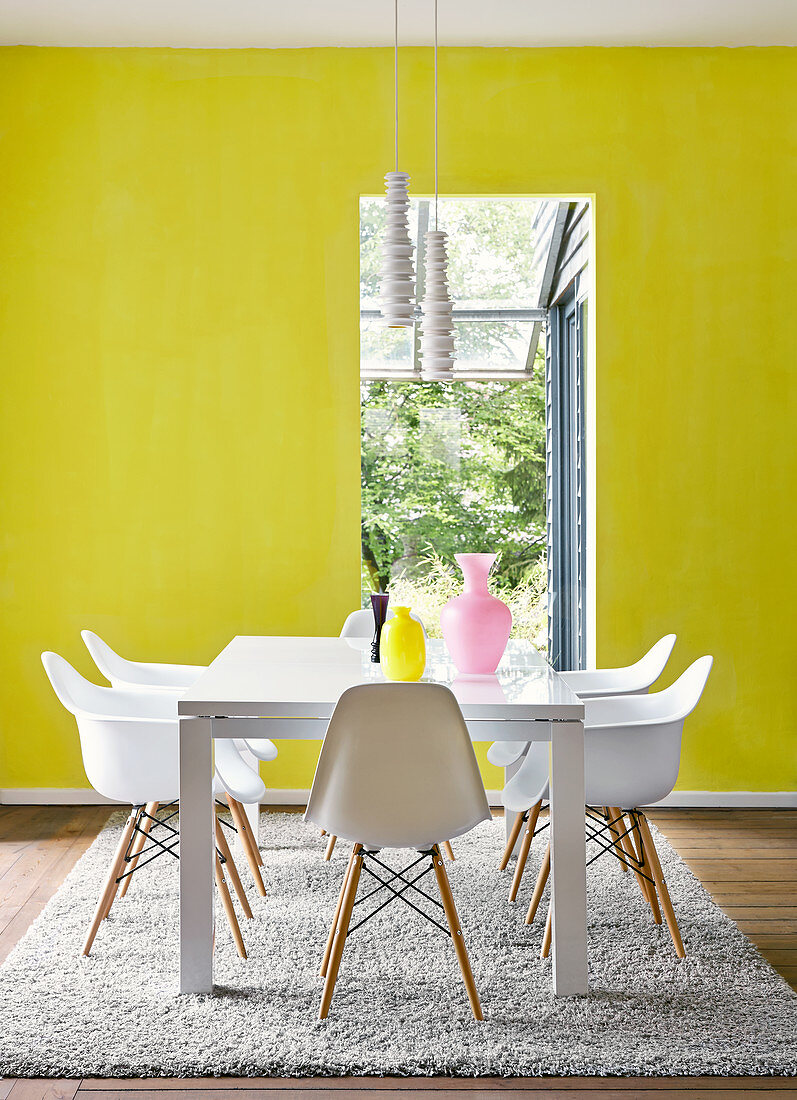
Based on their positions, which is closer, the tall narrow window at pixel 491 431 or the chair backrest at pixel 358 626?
the chair backrest at pixel 358 626

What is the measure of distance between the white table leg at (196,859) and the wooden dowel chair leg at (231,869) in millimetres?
260

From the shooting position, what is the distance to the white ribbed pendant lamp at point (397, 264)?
9.56 ft

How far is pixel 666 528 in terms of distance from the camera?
165 inches

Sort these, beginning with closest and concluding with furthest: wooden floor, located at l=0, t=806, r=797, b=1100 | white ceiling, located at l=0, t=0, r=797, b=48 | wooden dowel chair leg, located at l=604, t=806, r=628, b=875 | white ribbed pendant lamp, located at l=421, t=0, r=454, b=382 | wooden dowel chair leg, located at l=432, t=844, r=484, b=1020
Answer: wooden floor, located at l=0, t=806, r=797, b=1100, wooden dowel chair leg, located at l=432, t=844, r=484, b=1020, wooden dowel chair leg, located at l=604, t=806, r=628, b=875, white ribbed pendant lamp, located at l=421, t=0, r=454, b=382, white ceiling, located at l=0, t=0, r=797, b=48

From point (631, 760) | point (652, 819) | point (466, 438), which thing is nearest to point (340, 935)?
point (631, 760)

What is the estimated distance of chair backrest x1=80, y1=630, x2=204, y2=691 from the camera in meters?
3.29

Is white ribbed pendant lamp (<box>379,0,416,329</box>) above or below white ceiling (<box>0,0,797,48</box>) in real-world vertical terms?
below

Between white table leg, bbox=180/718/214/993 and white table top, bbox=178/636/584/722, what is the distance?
87mm

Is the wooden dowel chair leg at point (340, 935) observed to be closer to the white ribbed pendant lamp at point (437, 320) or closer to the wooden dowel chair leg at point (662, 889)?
the wooden dowel chair leg at point (662, 889)

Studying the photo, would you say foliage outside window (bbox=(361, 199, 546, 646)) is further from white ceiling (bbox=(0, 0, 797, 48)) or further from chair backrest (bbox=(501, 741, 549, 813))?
chair backrest (bbox=(501, 741, 549, 813))

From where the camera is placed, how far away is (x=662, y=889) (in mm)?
2777

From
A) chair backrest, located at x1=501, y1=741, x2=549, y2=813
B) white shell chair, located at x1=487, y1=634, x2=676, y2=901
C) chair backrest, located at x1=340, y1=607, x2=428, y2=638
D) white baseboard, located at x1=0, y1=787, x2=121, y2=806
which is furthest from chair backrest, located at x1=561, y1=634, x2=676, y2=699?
white baseboard, located at x1=0, y1=787, x2=121, y2=806

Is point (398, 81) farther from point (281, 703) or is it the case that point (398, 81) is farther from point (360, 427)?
point (281, 703)

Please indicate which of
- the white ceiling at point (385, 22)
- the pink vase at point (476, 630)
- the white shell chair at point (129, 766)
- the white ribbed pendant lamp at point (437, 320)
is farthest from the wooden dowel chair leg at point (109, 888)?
the white ceiling at point (385, 22)
